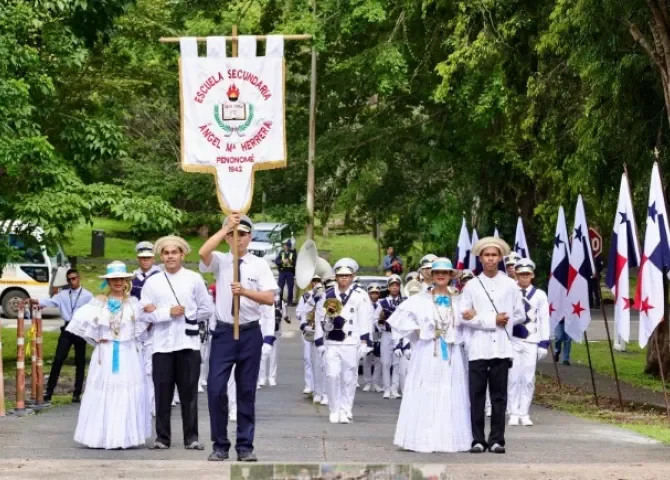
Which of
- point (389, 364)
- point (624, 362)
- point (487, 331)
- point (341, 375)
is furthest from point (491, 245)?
point (624, 362)

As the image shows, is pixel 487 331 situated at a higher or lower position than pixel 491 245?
lower

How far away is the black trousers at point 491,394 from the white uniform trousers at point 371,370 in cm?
928

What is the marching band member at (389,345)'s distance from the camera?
874 inches

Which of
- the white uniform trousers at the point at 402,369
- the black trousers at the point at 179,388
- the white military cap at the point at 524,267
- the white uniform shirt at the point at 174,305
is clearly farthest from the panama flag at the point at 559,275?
the black trousers at the point at 179,388

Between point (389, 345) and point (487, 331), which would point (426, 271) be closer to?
point (389, 345)

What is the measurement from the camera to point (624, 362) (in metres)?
29.1

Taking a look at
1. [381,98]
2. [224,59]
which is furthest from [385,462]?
[381,98]

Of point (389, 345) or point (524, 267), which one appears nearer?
point (524, 267)

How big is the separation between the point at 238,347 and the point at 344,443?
2.29m

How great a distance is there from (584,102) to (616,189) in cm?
246

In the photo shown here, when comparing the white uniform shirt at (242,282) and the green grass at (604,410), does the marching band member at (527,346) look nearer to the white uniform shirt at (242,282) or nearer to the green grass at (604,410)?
the green grass at (604,410)

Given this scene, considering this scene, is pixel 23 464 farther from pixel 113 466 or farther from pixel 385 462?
pixel 385 462

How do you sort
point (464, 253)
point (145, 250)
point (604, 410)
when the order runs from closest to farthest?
point (145, 250) → point (604, 410) → point (464, 253)

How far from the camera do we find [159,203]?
22219 millimetres
